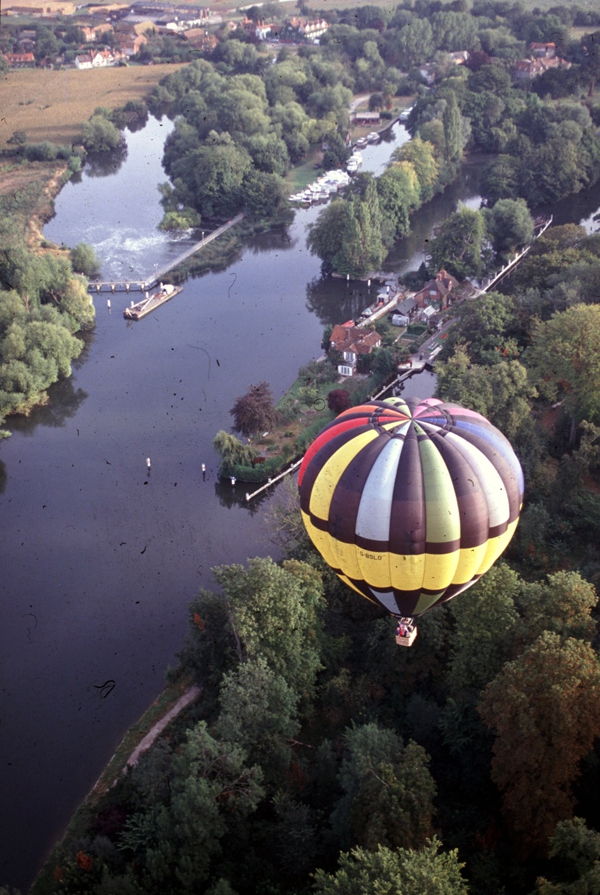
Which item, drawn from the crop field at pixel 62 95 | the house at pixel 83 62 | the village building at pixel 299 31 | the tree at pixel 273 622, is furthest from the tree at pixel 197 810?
the village building at pixel 299 31

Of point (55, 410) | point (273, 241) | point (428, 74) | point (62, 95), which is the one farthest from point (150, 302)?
point (428, 74)

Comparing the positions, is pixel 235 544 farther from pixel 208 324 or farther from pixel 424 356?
pixel 208 324

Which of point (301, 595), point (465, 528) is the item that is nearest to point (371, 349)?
point (301, 595)

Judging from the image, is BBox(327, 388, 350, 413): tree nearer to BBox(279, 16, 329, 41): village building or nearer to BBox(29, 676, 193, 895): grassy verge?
BBox(29, 676, 193, 895): grassy verge

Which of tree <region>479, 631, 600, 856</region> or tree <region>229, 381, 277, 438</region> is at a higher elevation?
tree <region>479, 631, 600, 856</region>

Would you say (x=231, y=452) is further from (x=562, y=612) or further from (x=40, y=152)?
(x=40, y=152)

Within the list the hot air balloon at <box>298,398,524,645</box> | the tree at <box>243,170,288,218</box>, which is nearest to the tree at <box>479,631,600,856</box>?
the hot air balloon at <box>298,398,524,645</box>
